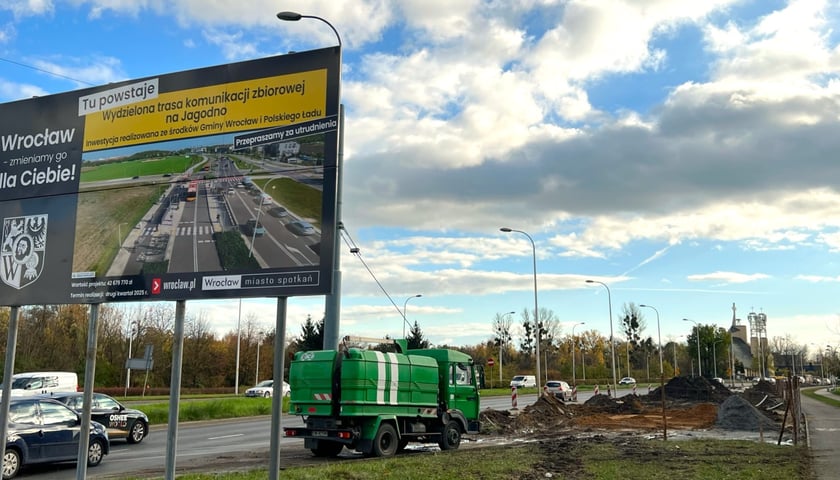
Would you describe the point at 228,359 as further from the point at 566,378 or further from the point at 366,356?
the point at 366,356

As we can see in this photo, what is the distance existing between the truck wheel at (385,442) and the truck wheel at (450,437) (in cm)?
197

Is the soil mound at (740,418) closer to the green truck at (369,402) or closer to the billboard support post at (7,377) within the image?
the green truck at (369,402)

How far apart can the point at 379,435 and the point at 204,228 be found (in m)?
10.9

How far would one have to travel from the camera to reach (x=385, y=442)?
18562mm

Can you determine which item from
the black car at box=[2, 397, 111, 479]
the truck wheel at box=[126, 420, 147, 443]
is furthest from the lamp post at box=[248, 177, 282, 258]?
the truck wheel at box=[126, 420, 147, 443]

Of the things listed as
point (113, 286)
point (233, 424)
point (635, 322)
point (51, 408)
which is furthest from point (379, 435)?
point (635, 322)

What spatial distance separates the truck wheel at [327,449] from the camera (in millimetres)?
18641

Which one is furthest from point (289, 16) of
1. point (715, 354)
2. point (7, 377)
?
point (715, 354)

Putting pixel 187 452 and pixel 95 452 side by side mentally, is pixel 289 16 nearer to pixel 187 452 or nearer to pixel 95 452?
pixel 95 452

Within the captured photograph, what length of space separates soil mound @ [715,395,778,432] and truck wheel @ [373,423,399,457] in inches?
664

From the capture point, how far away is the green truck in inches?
702

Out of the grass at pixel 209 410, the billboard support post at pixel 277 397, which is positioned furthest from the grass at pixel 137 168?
the grass at pixel 209 410

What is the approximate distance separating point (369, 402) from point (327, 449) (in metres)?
2.04

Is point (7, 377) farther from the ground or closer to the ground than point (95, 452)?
farther from the ground
